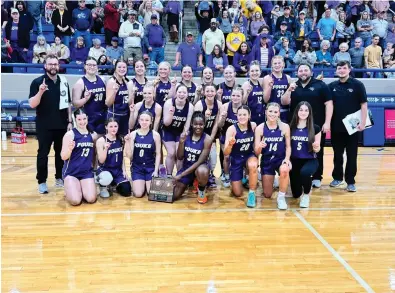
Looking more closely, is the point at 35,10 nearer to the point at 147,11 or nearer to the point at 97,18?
the point at 97,18

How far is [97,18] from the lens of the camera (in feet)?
37.7

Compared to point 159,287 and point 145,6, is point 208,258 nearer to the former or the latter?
point 159,287

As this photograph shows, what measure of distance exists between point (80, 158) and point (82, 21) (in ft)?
20.9

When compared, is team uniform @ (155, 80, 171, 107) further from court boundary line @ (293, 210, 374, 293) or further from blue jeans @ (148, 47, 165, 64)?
blue jeans @ (148, 47, 165, 64)

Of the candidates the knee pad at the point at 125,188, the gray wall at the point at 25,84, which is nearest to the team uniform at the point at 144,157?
the knee pad at the point at 125,188

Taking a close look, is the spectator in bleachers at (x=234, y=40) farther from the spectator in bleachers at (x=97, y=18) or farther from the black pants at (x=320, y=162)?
the black pants at (x=320, y=162)

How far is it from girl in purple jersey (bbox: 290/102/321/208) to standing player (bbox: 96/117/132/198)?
6.59 feet

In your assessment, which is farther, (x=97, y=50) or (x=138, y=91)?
(x=97, y=50)

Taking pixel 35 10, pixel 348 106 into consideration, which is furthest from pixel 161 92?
pixel 35 10

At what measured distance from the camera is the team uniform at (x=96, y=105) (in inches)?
234

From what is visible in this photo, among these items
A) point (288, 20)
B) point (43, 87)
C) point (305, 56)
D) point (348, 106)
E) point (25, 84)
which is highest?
point (288, 20)

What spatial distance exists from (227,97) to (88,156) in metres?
1.91

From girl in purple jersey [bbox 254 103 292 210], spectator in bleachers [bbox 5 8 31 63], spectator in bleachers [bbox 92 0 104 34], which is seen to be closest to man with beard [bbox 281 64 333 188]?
girl in purple jersey [bbox 254 103 292 210]

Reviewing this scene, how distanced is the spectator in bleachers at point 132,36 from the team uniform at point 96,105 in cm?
454
